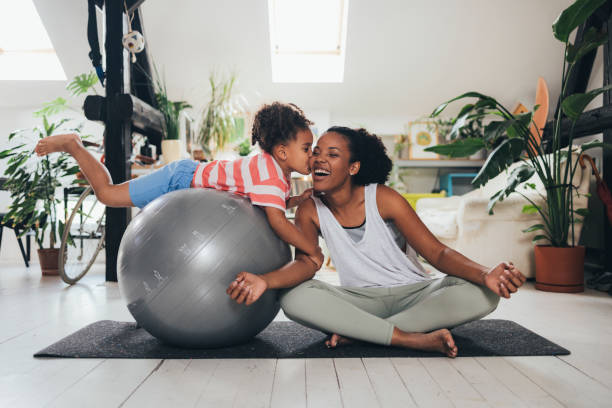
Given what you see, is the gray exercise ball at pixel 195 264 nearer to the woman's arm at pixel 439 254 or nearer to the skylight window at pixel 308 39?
the woman's arm at pixel 439 254

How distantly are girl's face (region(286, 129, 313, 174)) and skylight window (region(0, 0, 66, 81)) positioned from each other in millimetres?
4668

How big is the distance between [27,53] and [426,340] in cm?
587

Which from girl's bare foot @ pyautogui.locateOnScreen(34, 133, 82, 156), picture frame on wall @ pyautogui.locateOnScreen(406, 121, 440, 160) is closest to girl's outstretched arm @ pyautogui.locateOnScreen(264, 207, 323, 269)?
girl's bare foot @ pyautogui.locateOnScreen(34, 133, 82, 156)

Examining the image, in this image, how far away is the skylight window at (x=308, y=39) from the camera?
506 centimetres

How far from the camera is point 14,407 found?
3.63 ft

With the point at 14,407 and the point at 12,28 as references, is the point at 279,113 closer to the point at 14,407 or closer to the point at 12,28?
the point at 14,407

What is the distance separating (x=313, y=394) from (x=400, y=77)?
4.83 m

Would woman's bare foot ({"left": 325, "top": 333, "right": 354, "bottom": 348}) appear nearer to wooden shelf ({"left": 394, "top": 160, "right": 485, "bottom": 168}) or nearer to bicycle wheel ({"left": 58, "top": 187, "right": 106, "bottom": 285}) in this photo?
bicycle wheel ({"left": 58, "top": 187, "right": 106, "bottom": 285})

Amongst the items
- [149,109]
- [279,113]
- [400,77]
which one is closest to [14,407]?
[279,113]

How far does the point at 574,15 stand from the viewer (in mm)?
2518

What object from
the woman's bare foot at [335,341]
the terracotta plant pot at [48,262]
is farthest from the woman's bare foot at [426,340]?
the terracotta plant pot at [48,262]

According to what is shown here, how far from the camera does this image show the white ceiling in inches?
184

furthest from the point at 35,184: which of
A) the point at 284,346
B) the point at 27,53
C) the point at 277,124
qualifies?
the point at 284,346

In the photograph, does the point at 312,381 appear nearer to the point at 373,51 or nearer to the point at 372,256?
the point at 372,256
